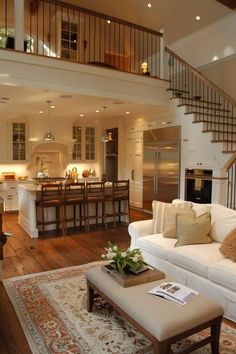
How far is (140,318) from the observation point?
1911 mm

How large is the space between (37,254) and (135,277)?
243 centimetres

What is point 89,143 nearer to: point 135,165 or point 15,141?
point 135,165

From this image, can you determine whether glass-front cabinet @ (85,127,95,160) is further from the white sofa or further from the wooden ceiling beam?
the white sofa

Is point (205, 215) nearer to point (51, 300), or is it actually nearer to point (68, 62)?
point (51, 300)

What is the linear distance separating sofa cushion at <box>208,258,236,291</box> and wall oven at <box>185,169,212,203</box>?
10.1ft

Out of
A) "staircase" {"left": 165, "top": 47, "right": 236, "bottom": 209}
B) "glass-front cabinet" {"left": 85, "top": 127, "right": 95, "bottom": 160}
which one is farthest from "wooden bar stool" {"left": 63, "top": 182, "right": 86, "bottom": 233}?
"glass-front cabinet" {"left": 85, "top": 127, "right": 95, "bottom": 160}

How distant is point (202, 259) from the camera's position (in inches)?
115

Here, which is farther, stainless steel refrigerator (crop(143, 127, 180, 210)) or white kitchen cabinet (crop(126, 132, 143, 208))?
white kitchen cabinet (crop(126, 132, 143, 208))

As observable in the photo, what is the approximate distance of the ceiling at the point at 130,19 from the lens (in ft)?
18.7

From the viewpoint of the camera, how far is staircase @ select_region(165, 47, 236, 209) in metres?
5.58

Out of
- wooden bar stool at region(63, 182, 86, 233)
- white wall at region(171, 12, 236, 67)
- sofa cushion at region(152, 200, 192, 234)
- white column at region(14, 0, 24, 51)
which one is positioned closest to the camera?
sofa cushion at region(152, 200, 192, 234)

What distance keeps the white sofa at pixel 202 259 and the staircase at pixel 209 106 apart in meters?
1.84

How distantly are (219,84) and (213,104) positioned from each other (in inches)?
19.9

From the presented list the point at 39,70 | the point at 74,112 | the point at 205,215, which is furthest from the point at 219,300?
the point at 74,112
